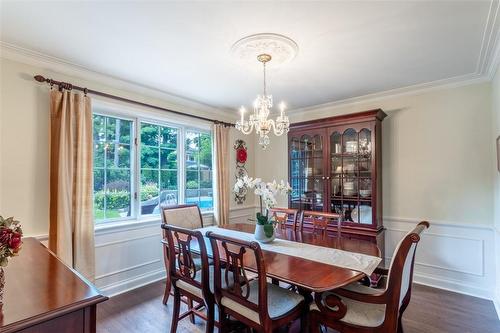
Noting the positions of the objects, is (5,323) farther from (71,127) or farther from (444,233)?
(444,233)

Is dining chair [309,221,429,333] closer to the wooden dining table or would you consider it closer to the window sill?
the wooden dining table

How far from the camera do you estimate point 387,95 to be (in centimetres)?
339

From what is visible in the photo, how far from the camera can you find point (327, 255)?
193 centimetres

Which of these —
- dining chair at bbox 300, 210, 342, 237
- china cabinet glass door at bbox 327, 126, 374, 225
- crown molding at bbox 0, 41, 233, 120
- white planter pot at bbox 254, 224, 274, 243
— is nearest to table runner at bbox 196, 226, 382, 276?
white planter pot at bbox 254, 224, 274, 243

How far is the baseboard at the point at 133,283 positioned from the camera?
2.82m

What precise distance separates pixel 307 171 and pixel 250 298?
239 cm

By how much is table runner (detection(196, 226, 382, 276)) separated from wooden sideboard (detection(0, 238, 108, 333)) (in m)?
1.30

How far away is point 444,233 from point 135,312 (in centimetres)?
345

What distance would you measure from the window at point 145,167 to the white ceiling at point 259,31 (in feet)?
2.15

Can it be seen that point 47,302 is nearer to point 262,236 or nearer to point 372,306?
point 262,236

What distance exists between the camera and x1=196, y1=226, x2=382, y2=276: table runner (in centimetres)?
172

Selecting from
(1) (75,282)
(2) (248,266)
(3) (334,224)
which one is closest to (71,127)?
(1) (75,282)

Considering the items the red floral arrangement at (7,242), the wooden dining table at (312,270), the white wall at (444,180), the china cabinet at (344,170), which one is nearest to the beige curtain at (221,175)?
the china cabinet at (344,170)

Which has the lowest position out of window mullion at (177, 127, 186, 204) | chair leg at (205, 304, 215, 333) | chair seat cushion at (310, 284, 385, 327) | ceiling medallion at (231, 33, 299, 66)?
chair leg at (205, 304, 215, 333)
